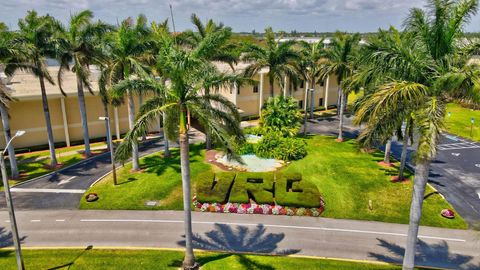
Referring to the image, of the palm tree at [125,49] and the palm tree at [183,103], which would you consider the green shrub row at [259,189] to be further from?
the palm tree at [183,103]

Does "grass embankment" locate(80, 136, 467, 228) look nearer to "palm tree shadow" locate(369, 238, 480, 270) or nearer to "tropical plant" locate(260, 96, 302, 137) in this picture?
"palm tree shadow" locate(369, 238, 480, 270)

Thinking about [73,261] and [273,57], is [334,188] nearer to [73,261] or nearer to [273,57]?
[273,57]

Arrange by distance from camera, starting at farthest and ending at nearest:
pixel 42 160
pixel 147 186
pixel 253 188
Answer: pixel 42 160 → pixel 147 186 → pixel 253 188

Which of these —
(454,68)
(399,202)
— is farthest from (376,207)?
(454,68)

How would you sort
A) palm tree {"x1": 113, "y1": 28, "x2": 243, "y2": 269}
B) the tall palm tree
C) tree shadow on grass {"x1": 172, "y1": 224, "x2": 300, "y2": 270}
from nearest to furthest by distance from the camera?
1. the tall palm tree
2. palm tree {"x1": 113, "y1": 28, "x2": 243, "y2": 269}
3. tree shadow on grass {"x1": 172, "y1": 224, "x2": 300, "y2": 270}

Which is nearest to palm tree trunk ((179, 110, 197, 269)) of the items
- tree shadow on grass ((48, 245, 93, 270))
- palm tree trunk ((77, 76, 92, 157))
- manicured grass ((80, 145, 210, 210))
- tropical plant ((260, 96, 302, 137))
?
tree shadow on grass ((48, 245, 93, 270))

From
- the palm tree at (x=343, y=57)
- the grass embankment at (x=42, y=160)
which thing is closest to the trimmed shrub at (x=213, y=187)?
the grass embankment at (x=42, y=160)

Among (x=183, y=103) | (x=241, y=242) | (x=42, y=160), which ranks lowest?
(x=241, y=242)

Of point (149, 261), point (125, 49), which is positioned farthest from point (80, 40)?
point (149, 261)

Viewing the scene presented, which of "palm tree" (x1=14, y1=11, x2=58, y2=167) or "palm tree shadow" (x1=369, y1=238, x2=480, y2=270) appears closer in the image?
"palm tree shadow" (x1=369, y1=238, x2=480, y2=270)
